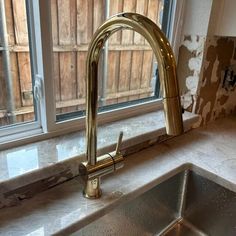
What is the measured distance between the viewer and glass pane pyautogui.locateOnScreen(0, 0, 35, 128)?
0.67 meters

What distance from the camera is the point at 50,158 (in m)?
0.69

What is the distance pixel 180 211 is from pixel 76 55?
73 cm

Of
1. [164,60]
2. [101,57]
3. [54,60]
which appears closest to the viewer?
[164,60]

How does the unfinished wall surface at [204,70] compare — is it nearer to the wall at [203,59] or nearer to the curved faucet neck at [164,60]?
the wall at [203,59]

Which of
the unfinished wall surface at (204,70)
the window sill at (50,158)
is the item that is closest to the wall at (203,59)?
the unfinished wall surface at (204,70)

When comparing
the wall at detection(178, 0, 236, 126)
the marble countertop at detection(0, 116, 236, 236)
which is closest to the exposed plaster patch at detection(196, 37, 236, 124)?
the wall at detection(178, 0, 236, 126)

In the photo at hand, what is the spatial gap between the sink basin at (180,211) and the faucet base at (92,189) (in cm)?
10

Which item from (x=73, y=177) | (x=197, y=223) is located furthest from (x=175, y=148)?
(x=73, y=177)

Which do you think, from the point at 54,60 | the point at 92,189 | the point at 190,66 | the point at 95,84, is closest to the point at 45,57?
the point at 54,60

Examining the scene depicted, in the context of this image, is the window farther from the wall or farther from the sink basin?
the sink basin

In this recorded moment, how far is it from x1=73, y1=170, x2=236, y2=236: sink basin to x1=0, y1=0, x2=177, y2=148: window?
342 millimetres

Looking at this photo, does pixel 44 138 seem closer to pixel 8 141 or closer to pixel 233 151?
pixel 8 141

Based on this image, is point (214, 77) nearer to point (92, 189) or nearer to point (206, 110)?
point (206, 110)

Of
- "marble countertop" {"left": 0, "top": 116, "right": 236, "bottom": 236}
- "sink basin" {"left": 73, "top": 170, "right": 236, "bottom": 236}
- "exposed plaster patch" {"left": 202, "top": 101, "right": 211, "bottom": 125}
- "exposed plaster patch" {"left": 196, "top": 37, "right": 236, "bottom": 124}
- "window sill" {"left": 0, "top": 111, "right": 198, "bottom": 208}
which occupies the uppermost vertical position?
"exposed plaster patch" {"left": 196, "top": 37, "right": 236, "bottom": 124}
